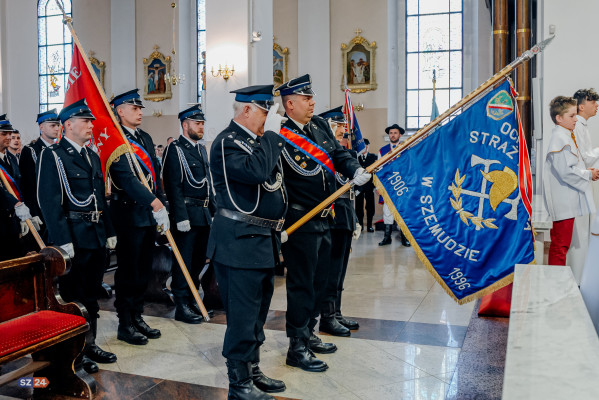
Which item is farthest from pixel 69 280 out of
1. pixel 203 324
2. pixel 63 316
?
pixel 203 324

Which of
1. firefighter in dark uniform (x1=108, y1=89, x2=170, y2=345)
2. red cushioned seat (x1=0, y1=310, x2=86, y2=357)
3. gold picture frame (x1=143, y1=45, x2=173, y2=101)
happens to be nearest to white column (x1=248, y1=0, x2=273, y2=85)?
firefighter in dark uniform (x1=108, y1=89, x2=170, y2=345)

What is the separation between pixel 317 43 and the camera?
12977mm

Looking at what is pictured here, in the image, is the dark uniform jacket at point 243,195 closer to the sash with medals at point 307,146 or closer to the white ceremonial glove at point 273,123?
the white ceremonial glove at point 273,123

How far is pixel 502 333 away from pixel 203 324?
205 cm

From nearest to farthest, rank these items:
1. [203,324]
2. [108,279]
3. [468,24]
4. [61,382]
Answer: [61,382], [203,324], [108,279], [468,24]

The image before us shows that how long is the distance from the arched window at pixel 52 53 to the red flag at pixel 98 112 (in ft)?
42.1

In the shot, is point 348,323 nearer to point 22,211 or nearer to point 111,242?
point 111,242

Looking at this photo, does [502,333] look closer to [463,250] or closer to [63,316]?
[463,250]

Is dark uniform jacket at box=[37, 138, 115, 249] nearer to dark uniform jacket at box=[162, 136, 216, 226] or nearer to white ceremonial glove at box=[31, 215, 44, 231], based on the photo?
dark uniform jacket at box=[162, 136, 216, 226]

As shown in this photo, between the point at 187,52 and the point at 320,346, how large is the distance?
1223 centimetres

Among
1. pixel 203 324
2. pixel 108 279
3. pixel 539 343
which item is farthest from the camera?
pixel 108 279

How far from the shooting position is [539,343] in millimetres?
1262

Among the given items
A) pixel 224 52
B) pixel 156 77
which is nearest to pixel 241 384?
pixel 224 52

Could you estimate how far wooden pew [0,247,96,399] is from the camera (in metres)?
2.83
